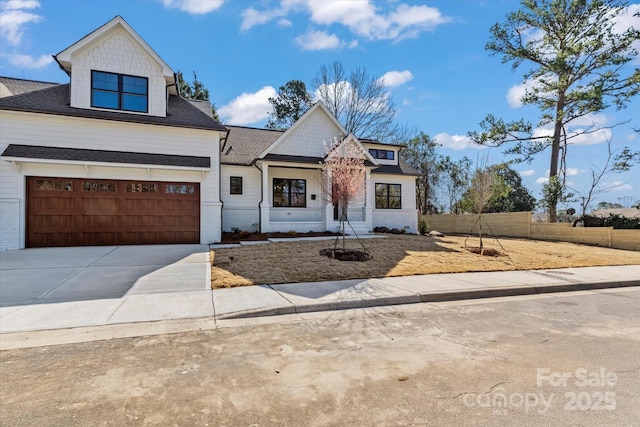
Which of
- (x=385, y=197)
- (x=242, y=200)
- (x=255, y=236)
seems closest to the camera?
(x=255, y=236)

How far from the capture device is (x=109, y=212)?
1391cm

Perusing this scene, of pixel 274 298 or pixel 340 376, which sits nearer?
pixel 340 376

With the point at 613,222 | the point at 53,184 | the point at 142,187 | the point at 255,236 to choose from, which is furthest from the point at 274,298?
the point at 613,222

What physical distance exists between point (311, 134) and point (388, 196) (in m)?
6.66

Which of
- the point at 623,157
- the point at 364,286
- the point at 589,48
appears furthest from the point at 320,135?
the point at 623,157

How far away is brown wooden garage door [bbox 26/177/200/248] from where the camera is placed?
1320cm

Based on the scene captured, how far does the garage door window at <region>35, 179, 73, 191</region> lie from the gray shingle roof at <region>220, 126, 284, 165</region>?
A: 6.77 m

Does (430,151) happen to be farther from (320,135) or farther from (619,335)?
(619,335)

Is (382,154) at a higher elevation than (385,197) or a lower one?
higher

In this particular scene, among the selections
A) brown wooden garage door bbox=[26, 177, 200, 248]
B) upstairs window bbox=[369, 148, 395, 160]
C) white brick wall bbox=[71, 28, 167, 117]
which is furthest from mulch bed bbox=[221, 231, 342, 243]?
upstairs window bbox=[369, 148, 395, 160]

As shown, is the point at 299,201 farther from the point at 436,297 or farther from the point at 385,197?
the point at 436,297

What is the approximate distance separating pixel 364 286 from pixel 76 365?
221 inches

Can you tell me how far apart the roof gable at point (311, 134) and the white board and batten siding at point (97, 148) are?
420 cm

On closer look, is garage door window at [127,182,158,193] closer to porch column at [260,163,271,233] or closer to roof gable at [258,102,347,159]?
porch column at [260,163,271,233]
